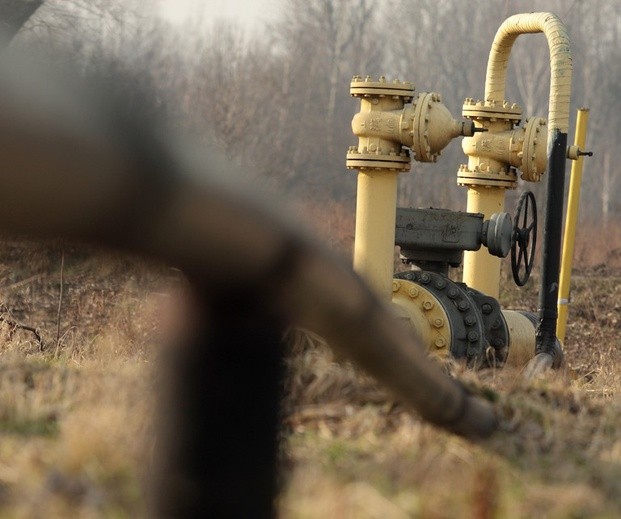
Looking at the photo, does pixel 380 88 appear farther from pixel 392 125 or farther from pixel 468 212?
pixel 468 212

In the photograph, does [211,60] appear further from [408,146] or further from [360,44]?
[408,146]

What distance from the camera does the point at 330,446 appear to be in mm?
2723

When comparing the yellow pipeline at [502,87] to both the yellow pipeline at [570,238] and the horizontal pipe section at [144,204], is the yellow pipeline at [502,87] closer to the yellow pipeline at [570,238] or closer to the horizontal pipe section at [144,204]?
the yellow pipeline at [570,238]

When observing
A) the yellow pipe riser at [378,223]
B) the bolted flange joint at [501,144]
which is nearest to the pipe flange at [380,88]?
the yellow pipe riser at [378,223]

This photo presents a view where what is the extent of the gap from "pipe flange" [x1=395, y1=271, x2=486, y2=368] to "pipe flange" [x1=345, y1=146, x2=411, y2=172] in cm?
80

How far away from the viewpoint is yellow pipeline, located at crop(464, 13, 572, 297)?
332 inches

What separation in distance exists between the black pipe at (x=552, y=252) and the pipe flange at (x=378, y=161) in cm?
131

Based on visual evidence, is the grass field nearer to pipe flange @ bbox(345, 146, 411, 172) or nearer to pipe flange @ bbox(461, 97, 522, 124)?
pipe flange @ bbox(345, 146, 411, 172)

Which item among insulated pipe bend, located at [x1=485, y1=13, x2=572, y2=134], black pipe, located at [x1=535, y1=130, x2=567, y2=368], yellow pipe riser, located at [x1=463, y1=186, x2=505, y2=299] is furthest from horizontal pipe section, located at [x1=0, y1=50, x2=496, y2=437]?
yellow pipe riser, located at [x1=463, y1=186, x2=505, y2=299]

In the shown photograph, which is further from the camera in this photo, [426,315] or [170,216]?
[426,315]

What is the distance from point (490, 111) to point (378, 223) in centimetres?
155

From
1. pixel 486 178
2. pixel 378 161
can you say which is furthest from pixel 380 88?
pixel 486 178

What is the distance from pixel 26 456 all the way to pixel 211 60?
137 feet

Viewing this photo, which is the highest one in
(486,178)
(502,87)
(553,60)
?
(553,60)
